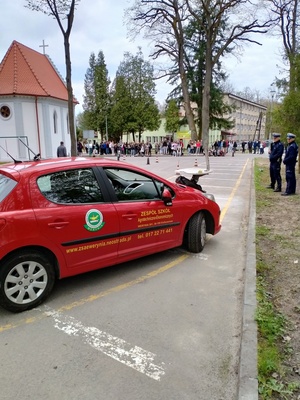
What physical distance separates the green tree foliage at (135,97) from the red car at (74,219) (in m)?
48.6

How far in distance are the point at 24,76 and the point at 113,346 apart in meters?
29.3

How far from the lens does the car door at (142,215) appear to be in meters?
4.21

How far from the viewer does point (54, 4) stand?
22.0 m

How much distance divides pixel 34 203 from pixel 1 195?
34 cm

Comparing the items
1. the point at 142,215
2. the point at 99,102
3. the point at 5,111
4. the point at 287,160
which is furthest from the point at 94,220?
the point at 99,102

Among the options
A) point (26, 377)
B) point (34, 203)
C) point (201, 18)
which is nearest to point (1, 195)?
point (34, 203)

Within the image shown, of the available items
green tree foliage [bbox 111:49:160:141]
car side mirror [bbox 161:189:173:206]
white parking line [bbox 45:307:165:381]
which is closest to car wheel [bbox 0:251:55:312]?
white parking line [bbox 45:307:165:381]

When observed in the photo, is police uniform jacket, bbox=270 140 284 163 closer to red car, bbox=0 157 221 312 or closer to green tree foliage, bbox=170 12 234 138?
red car, bbox=0 157 221 312

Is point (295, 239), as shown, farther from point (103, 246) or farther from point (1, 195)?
point (1, 195)

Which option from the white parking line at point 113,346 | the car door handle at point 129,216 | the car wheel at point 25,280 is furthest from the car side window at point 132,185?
the white parking line at point 113,346

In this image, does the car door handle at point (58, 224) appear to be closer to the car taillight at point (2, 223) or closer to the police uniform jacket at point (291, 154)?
the car taillight at point (2, 223)

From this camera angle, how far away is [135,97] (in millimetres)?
52000

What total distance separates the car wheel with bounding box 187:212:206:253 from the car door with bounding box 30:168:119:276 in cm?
145

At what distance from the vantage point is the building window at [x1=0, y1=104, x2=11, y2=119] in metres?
27.1
